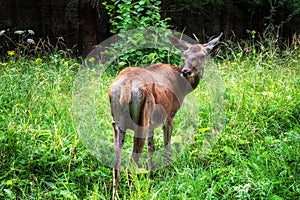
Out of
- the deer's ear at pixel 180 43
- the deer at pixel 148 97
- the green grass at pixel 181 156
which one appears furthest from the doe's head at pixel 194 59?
the green grass at pixel 181 156

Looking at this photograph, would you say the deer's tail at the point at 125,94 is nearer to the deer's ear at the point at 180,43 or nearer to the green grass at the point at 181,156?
the green grass at the point at 181,156

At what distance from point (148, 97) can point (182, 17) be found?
12052 millimetres

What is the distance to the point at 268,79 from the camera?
20.4 ft

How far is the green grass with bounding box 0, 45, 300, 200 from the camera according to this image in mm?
3900

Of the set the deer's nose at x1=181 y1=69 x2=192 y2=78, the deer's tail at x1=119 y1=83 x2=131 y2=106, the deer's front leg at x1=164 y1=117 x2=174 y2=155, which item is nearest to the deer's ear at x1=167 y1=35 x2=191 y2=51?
the deer's nose at x1=181 y1=69 x2=192 y2=78

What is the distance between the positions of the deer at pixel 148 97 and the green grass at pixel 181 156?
0.38m

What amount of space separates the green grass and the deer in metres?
0.38

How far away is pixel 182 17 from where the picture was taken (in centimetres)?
1536

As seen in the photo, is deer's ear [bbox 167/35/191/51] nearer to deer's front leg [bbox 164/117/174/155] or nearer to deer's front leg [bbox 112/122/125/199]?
deer's front leg [bbox 164/117/174/155]

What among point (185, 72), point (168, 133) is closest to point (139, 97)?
point (185, 72)

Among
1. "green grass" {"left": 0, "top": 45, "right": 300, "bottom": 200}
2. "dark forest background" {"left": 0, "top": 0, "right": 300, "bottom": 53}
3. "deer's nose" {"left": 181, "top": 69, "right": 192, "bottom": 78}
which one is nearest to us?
"green grass" {"left": 0, "top": 45, "right": 300, "bottom": 200}

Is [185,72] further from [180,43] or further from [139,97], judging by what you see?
[139,97]

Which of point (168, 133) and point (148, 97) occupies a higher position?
point (148, 97)

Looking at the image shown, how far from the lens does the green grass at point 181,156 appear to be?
390 cm
